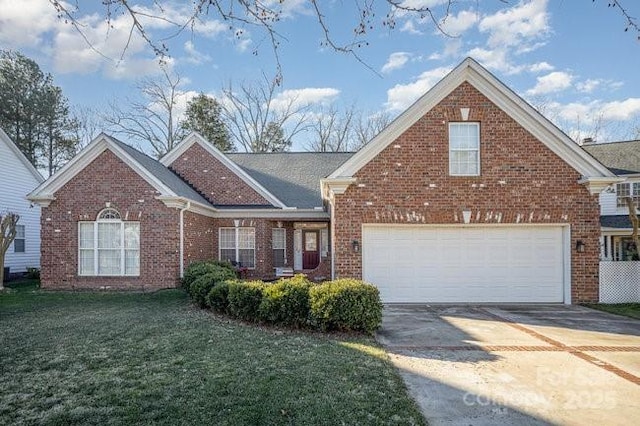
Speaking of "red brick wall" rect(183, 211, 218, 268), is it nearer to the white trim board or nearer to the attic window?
the white trim board

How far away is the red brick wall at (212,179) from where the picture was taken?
17.9m

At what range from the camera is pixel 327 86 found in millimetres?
20281

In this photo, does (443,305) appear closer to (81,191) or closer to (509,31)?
(509,31)

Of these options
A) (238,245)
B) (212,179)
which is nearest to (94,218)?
(212,179)

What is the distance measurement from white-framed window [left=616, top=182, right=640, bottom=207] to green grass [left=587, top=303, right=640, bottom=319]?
36.8 ft

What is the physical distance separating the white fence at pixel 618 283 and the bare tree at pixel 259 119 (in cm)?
2626

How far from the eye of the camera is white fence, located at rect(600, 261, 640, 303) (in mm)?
Answer: 11578

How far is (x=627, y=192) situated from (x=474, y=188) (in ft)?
45.8

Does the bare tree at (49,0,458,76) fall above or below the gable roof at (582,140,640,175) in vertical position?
below

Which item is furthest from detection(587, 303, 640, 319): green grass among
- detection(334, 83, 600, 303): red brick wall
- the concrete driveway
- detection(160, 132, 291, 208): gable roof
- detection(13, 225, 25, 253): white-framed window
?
detection(13, 225, 25, 253): white-framed window

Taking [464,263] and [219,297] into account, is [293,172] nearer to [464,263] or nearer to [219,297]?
[464,263]

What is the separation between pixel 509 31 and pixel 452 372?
14.4ft

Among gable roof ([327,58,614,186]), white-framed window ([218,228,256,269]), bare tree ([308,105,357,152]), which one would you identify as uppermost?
bare tree ([308,105,357,152])

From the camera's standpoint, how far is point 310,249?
19891 millimetres
